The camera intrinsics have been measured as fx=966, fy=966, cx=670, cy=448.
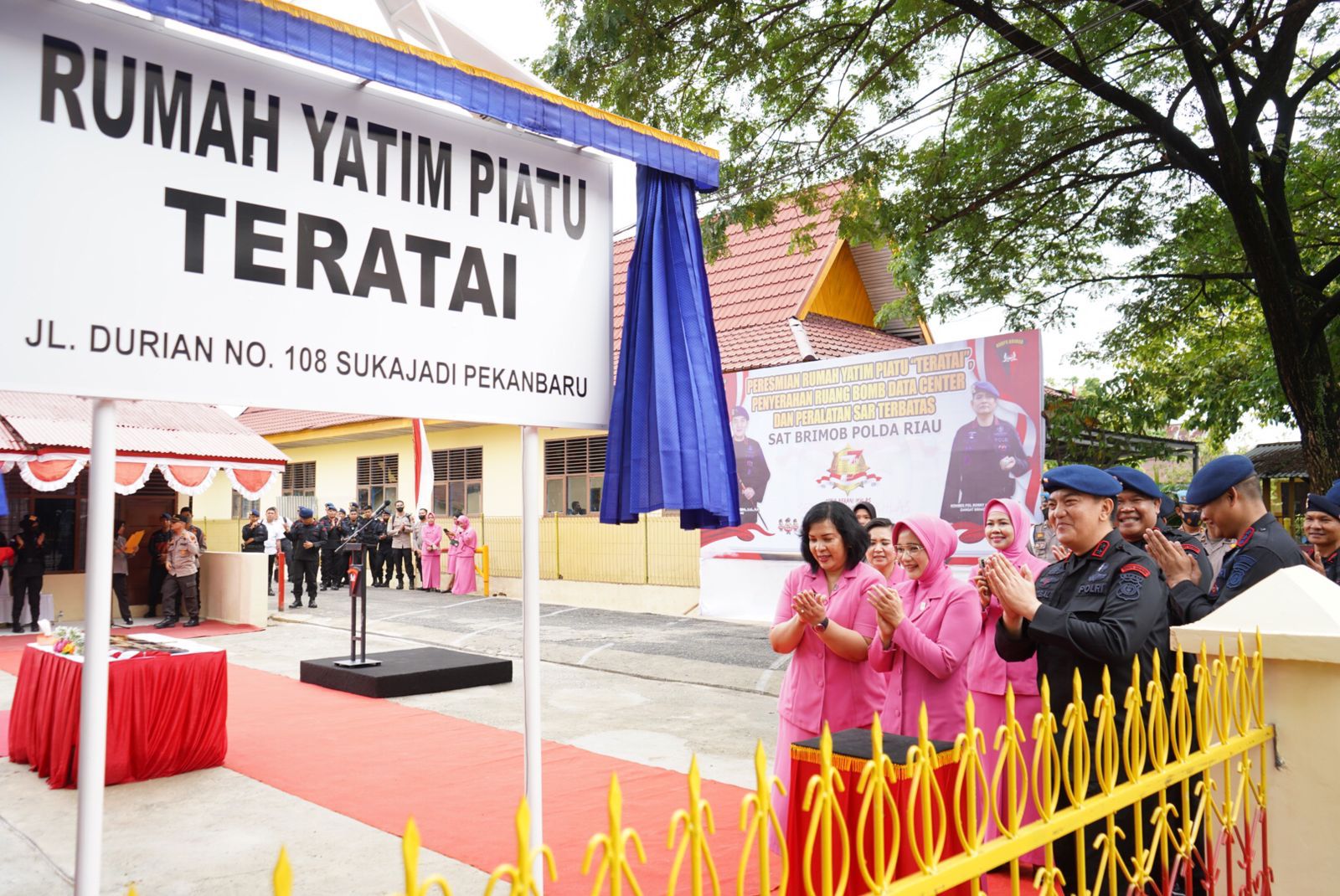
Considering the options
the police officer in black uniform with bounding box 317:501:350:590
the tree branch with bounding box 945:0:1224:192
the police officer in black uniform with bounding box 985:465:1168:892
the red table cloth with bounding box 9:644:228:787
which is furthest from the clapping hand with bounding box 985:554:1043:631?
the police officer in black uniform with bounding box 317:501:350:590

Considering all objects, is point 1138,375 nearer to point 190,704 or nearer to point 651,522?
point 651,522

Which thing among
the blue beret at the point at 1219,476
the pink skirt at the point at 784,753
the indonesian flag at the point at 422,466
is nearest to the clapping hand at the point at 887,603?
the pink skirt at the point at 784,753

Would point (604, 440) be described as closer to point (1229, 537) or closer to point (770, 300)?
point (770, 300)

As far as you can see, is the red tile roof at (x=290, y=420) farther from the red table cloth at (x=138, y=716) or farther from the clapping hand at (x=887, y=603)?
the clapping hand at (x=887, y=603)

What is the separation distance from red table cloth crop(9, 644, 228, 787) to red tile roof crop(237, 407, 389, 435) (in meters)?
17.2

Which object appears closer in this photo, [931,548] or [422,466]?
[931,548]

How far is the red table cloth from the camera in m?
6.14

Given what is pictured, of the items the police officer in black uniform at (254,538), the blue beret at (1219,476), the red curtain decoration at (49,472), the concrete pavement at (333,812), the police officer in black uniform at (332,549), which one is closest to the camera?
the blue beret at (1219,476)

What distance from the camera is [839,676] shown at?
4.43 metres

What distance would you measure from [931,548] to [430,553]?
17826 mm

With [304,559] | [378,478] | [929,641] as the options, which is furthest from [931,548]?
[378,478]

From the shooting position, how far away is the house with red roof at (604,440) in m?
16.9

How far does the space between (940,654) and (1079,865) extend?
216 centimetres

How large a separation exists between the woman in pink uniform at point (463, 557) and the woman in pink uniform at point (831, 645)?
651 inches
